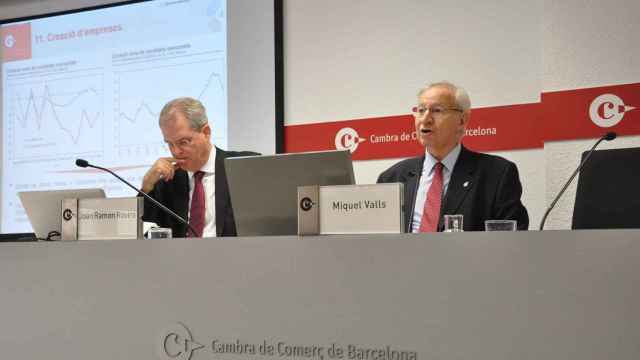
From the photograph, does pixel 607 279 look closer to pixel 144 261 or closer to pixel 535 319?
pixel 535 319

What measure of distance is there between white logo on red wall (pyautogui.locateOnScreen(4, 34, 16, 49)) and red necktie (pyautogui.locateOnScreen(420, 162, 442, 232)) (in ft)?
9.54

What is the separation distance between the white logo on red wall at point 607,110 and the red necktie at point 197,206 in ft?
5.81

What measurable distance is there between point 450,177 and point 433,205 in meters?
0.13

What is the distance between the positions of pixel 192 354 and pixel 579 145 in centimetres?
213

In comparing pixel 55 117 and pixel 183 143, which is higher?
pixel 55 117

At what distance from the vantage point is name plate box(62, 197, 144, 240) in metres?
1.83

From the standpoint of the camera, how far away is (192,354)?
62.8 inches

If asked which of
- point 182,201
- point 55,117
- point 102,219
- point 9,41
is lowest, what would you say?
point 102,219

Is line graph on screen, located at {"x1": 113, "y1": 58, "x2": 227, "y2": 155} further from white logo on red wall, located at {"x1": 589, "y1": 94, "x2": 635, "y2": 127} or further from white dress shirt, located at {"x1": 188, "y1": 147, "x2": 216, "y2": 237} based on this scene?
white logo on red wall, located at {"x1": 589, "y1": 94, "x2": 635, "y2": 127}

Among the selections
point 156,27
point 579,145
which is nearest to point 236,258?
point 579,145

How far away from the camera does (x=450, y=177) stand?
278cm

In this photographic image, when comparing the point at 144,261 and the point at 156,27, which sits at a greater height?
the point at 156,27

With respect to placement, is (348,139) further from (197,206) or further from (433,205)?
(433,205)

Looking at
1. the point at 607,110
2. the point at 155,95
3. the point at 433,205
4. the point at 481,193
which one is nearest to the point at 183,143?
the point at 155,95
